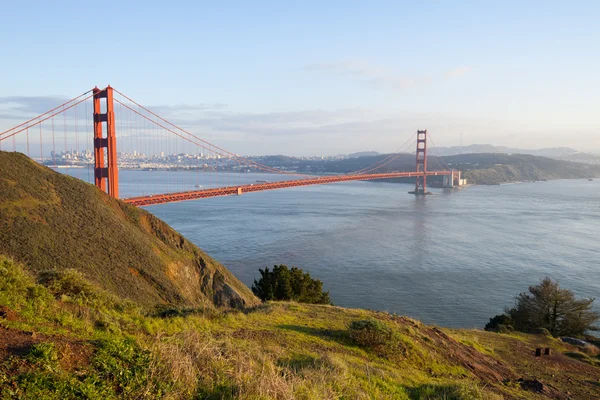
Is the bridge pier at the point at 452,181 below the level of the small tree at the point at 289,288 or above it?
above

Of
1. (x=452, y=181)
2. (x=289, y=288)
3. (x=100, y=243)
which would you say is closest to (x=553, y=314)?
(x=289, y=288)

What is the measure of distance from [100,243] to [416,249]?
2881 cm

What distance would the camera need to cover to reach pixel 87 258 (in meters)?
12.8

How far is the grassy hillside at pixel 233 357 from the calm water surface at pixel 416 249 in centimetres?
1166

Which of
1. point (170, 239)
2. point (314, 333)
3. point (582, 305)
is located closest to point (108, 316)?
point (314, 333)

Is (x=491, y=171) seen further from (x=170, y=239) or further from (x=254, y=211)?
(x=170, y=239)

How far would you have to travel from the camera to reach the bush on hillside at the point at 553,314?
18.1 meters

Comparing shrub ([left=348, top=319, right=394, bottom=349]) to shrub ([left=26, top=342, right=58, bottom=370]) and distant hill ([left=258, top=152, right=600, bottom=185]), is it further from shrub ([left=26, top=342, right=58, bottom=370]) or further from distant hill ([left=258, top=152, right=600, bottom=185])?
distant hill ([left=258, top=152, right=600, bottom=185])

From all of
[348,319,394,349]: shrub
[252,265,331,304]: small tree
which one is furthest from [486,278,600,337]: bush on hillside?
[348,319,394,349]: shrub

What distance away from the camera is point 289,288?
58.0ft

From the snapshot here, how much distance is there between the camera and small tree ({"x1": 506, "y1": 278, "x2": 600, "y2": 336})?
1814 centimetres

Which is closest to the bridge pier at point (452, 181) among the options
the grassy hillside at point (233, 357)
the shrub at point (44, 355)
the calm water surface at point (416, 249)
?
the calm water surface at point (416, 249)

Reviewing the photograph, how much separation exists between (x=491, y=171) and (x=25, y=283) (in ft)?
455

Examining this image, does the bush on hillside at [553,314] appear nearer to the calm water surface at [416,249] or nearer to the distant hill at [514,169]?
the calm water surface at [416,249]
